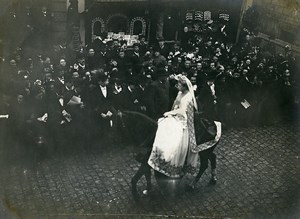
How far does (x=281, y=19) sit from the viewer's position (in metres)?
10.0

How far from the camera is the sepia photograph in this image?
7.94 metres

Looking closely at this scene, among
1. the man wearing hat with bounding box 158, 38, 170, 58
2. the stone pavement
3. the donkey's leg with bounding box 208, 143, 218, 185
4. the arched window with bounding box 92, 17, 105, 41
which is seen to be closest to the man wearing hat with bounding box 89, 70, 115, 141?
the stone pavement

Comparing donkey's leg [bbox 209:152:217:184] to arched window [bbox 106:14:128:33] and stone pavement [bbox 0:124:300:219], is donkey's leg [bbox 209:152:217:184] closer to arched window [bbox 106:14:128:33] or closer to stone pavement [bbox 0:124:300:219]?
stone pavement [bbox 0:124:300:219]

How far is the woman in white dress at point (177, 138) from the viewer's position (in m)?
7.75

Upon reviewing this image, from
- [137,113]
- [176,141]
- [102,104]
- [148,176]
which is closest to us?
[137,113]

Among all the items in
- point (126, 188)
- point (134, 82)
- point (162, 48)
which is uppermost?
point (162, 48)

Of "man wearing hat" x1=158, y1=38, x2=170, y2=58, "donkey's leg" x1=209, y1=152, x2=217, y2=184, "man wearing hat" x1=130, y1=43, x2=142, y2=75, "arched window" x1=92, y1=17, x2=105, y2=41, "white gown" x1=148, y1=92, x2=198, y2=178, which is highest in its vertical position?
"arched window" x1=92, y1=17, x2=105, y2=41

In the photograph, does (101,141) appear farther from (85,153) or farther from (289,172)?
(289,172)

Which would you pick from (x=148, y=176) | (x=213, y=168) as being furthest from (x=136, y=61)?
(x=213, y=168)

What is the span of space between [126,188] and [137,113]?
63.8 inches

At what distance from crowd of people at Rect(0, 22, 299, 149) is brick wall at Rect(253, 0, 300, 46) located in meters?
0.41

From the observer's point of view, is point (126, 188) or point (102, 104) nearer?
point (126, 188)

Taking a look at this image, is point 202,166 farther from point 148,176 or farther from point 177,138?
point 148,176

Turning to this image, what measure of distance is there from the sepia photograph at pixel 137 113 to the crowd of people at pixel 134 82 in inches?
1.1
